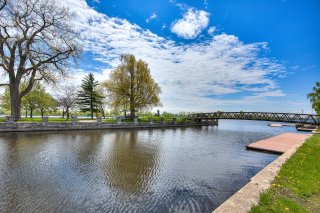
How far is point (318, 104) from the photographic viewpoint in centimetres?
3303

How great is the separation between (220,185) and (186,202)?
171 cm

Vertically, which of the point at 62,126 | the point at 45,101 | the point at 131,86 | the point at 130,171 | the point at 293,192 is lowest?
the point at 130,171

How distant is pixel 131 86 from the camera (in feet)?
102

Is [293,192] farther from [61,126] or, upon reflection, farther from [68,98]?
[68,98]

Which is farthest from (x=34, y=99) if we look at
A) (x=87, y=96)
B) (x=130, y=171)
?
(x=130, y=171)

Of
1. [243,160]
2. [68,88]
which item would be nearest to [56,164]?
[243,160]

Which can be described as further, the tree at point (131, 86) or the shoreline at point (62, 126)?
the tree at point (131, 86)

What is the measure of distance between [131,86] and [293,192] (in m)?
28.8

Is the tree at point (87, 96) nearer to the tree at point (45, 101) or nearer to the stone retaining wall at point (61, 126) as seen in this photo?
the tree at point (45, 101)

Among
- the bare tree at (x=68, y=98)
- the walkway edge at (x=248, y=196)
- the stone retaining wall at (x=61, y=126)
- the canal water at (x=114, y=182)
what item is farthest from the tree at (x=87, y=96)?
the walkway edge at (x=248, y=196)

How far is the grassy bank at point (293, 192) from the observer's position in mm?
3301

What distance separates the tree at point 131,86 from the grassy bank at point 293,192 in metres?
27.0

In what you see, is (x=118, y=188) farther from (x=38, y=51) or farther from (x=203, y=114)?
(x=203, y=114)

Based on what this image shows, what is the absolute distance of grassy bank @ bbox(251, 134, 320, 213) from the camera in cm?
330
